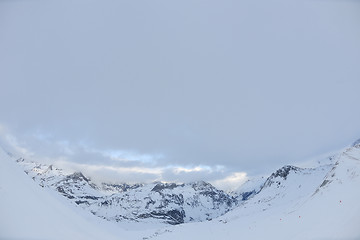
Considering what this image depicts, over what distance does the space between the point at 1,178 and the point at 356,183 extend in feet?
145

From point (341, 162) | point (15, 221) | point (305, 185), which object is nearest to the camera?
point (15, 221)

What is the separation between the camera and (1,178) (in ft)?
59.7

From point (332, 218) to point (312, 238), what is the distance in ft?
16.5

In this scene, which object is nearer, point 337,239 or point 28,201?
point 28,201

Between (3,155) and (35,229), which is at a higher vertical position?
(3,155)

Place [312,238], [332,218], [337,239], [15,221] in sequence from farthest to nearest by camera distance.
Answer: [332,218] → [312,238] → [337,239] → [15,221]

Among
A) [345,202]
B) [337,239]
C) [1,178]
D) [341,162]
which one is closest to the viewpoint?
[1,178]

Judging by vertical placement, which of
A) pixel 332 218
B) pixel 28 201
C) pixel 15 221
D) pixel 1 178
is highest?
pixel 1 178

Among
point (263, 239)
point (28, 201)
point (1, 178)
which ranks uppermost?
point (1, 178)

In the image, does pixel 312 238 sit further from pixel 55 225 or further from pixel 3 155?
pixel 3 155

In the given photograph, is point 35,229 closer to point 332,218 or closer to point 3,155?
point 3,155

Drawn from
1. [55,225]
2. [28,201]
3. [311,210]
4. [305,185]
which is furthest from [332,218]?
[305,185]

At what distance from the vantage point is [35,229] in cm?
1653

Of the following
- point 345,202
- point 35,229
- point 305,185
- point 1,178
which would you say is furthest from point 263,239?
point 305,185
